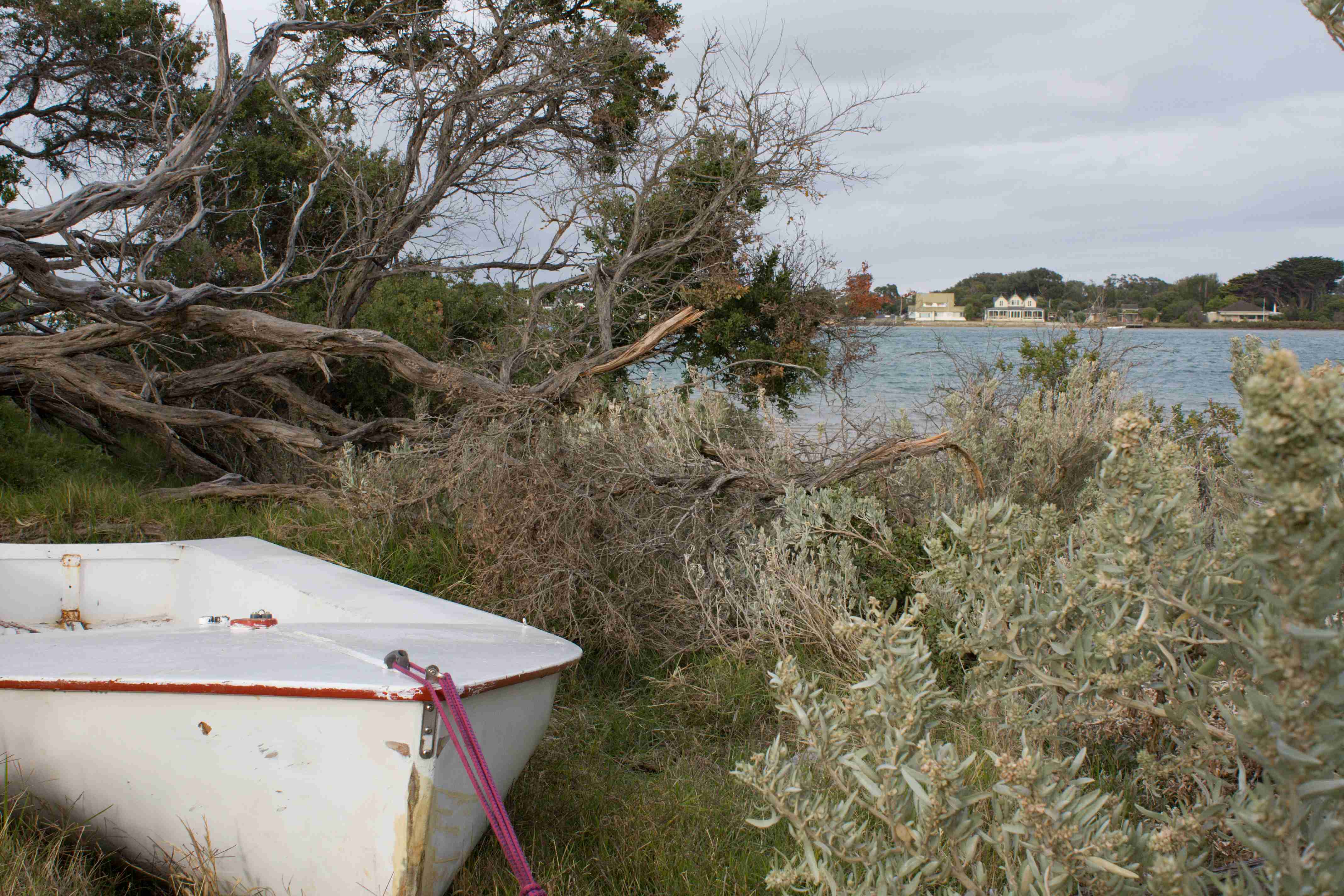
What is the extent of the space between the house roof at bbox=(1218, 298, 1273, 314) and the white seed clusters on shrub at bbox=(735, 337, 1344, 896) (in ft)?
46.9

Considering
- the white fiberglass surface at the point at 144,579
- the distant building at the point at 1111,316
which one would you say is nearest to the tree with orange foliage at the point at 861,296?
the distant building at the point at 1111,316

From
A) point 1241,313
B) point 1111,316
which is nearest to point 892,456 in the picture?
point 1111,316

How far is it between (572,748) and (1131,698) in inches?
98.2

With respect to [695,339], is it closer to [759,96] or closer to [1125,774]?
[759,96]

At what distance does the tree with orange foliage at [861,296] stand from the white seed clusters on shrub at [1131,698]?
6770 millimetres

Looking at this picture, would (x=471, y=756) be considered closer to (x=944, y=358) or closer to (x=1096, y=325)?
(x=944, y=358)

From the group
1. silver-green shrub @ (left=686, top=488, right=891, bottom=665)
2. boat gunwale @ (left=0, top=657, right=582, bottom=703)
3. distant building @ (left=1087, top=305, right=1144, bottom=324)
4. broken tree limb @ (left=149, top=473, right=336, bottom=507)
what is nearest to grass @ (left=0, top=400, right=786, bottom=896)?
broken tree limb @ (left=149, top=473, right=336, bottom=507)

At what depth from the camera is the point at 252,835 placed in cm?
277

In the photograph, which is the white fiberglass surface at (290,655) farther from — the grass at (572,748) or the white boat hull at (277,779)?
the grass at (572,748)

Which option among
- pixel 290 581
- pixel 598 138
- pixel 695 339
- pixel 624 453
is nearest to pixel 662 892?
pixel 290 581

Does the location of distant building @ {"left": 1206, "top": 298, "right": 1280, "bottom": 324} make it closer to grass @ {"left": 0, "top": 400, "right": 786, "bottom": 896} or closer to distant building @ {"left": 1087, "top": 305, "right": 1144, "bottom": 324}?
distant building @ {"left": 1087, "top": 305, "right": 1144, "bottom": 324}

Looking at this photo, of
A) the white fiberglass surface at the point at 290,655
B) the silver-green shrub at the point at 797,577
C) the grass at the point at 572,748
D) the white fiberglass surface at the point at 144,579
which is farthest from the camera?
the silver-green shrub at the point at 797,577

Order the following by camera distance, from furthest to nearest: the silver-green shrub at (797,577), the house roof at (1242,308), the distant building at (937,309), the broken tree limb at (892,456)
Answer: the house roof at (1242,308), the distant building at (937,309), the broken tree limb at (892,456), the silver-green shrub at (797,577)

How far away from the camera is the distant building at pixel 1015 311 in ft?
33.0
